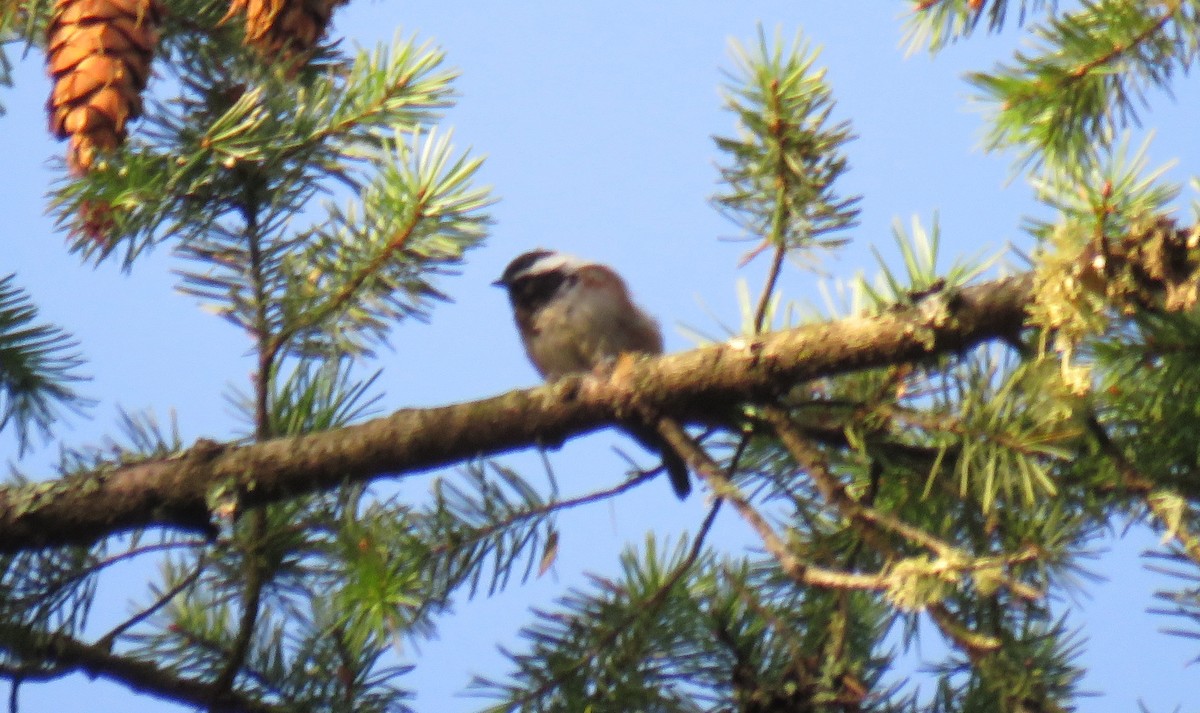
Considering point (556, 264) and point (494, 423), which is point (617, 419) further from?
point (556, 264)

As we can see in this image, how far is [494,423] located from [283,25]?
53 centimetres

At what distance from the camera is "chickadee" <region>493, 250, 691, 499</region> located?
7.20 ft

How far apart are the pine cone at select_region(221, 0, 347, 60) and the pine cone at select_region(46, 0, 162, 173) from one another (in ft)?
0.37

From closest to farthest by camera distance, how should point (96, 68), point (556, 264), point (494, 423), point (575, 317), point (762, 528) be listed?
point (762, 528) → point (494, 423) → point (96, 68) → point (575, 317) → point (556, 264)

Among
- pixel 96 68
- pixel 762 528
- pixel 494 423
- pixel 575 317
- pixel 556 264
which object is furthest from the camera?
pixel 556 264

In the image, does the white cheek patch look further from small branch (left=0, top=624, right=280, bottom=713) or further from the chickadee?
small branch (left=0, top=624, right=280, bottom=713)

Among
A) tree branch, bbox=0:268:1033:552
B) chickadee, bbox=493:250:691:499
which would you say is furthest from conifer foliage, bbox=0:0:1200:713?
chickadee, bbox=493:250:691:499

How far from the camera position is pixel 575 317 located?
7.20ft

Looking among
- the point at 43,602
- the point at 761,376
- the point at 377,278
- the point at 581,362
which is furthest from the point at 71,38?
the point at 581,362

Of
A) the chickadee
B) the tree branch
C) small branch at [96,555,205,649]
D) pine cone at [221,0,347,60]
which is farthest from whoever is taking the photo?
the chickadee

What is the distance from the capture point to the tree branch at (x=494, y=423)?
1.09 m

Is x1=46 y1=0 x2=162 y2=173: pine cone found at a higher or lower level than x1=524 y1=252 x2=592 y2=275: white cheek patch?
lower

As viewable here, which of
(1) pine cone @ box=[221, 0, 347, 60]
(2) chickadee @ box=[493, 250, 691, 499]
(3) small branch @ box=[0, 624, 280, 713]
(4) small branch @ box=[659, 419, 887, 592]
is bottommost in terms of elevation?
(3) small branch @ box=[0, 624, 280, 713]

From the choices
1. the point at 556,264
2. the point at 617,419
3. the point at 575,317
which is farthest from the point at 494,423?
the point at 556,264
